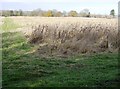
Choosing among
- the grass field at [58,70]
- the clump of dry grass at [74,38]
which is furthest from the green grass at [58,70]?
the clump of dry grass at [74,38]

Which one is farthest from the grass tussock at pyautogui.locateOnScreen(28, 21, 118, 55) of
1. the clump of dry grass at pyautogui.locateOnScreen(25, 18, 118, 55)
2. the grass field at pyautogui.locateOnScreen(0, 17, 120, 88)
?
the grass field at pyautogui.locateOnScreen(0, 17, 120, 88)

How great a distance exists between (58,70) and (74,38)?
3772mm

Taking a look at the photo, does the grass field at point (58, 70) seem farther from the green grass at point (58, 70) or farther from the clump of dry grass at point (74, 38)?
the clump of dry grass at point (74, 38)

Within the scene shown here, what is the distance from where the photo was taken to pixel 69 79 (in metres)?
6.60

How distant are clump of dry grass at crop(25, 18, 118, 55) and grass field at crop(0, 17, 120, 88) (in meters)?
0.67

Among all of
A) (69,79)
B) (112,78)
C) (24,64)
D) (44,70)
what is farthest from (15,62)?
(112,78)

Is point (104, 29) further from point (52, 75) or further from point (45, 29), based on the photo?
point (52, 75)

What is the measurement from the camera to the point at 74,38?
36.3ft

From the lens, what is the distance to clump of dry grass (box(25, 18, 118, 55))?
10227mm

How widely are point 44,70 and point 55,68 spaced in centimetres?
36

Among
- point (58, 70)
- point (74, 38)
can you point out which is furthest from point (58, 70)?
point (74, 38)

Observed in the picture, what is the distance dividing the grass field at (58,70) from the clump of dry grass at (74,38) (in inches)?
26.3

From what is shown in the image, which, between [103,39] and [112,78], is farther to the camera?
[103,39]

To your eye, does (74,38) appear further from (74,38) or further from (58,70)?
(58,70)
